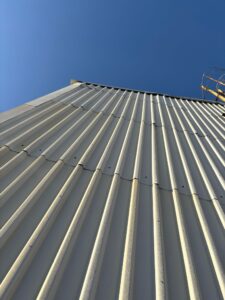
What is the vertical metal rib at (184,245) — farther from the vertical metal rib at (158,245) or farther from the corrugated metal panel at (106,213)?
the vertical metal rib at (158,245)

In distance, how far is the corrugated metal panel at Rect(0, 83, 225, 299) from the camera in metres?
1.60

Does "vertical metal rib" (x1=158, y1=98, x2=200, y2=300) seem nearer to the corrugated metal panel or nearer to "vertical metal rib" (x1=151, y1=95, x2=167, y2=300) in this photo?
the corrugated metal panel

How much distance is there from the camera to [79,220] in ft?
6.68

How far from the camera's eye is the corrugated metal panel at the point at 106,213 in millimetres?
1604

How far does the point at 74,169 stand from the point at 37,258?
3.78 feet

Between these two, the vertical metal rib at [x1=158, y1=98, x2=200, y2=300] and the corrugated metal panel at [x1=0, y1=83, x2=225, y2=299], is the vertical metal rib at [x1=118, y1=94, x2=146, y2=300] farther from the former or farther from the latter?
the vertical metal rib at [x1=158, y1=98, x2=200, y2=300]

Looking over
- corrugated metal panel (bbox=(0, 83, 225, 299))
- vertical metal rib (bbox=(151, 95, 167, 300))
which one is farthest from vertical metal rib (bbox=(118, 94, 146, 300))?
vertical metal rib (bbox=(151, 95, 167, 300))

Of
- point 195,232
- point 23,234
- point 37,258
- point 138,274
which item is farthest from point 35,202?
point 195,232

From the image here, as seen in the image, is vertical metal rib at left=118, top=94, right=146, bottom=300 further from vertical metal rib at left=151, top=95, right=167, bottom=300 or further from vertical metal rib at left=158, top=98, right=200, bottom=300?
vertical metal rib at left=158, top=98, right=200, bottom=300

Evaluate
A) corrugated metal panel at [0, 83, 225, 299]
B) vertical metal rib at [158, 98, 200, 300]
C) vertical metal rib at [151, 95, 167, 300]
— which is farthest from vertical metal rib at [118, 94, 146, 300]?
vertical metal rib at [158, 98, 200, 300]

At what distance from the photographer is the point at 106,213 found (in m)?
Result: 2.15

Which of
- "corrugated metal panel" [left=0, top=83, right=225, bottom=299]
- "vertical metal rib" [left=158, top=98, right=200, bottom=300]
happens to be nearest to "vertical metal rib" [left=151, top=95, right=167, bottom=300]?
"corrugated metal panel" [left=0, top=83, right=225, bottom=299]

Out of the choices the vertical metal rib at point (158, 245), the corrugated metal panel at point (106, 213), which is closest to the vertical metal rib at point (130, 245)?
the corrugated metal panel at point (106, 213)

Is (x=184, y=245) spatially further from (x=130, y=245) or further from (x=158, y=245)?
(x=130, y=245)
